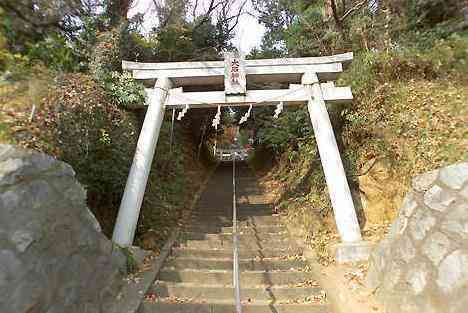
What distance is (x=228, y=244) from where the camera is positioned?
6754mm

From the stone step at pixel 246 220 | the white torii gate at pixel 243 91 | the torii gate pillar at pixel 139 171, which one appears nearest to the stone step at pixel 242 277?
the torii gate pillar at pixel 139 171

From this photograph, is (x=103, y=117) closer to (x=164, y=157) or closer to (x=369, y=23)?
(x=164, y=157)

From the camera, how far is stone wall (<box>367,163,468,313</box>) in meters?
3.47

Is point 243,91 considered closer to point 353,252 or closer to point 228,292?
point 353,252

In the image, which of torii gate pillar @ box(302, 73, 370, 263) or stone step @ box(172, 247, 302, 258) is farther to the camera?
stone step @ box(172, 247, 302, 258)

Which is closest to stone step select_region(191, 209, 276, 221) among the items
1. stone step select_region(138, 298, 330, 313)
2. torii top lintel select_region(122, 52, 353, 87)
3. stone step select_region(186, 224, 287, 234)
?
stone step select_region(186, 224, 287, 234)

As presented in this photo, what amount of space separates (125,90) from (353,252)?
4883 mm

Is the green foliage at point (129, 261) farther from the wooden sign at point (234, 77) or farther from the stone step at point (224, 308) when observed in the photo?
the wooden sign at point (234, 77)

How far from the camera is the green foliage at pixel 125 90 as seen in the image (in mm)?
6543

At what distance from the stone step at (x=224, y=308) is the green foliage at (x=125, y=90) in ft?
11.9

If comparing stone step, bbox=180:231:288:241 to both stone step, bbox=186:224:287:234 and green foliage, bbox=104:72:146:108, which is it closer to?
stone step, bbox=186:224:287:234

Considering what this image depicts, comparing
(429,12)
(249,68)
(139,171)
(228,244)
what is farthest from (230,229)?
(429,12)

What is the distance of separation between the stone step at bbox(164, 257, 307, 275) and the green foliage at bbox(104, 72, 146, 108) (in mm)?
2994

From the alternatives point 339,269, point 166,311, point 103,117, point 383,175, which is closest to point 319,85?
point 383,175
